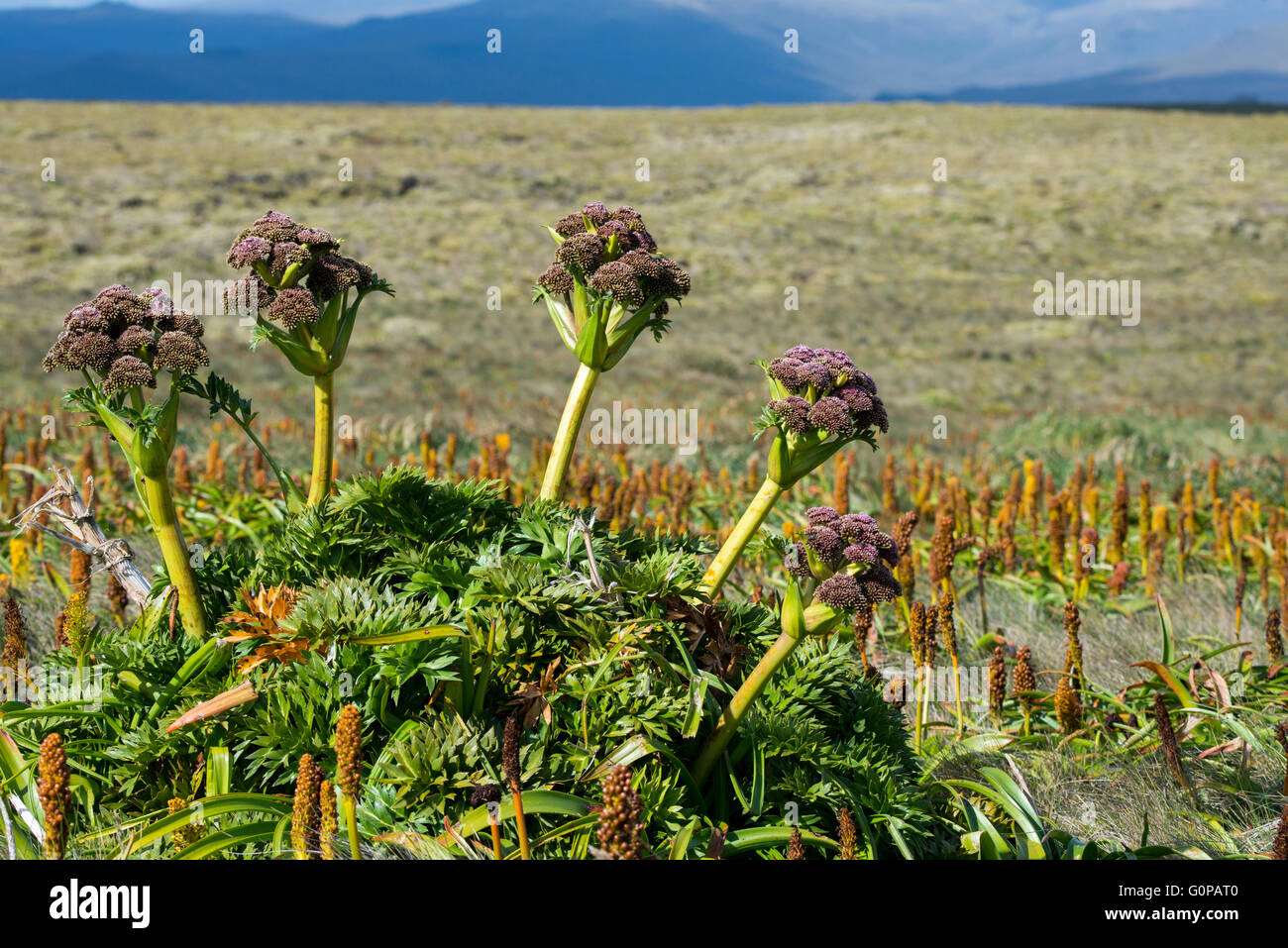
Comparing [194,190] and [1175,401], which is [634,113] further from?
[1175,401]

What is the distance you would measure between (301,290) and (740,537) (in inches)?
48.8

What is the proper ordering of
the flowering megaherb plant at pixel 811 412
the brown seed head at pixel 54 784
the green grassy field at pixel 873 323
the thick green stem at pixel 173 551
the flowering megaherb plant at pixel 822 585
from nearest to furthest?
the brown seed head at pixel 54 784 < the flowering megaherb plant at pixel 822 585 < the flowering megaherb plant at pixel 811 412 < the thick green stem at pixel 173 551 < the green grassy field at pixel 873 323

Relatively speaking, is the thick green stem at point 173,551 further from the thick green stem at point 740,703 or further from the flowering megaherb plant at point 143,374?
the thick green stem at point 740,703

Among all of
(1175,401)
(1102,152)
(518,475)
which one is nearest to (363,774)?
(518,475)

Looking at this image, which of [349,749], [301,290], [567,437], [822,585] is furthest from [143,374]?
[822,585]

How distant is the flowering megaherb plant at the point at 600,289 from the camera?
2457mm

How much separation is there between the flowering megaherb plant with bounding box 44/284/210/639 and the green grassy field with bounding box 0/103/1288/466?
31.0ft

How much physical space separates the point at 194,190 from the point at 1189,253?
40744mm

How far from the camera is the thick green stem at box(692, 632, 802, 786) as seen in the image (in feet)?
6.89

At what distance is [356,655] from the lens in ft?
→ 7.02

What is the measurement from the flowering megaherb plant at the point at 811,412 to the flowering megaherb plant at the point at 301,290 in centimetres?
101

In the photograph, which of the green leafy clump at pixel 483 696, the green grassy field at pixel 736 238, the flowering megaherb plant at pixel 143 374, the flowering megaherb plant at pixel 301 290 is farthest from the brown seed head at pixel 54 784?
the green grassy field at pixel 736 238

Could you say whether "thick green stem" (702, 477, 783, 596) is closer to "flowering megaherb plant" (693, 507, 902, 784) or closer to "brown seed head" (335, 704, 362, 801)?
"flowering megaherb plant" (693, 507, 902, 784)

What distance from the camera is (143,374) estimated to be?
230cm
